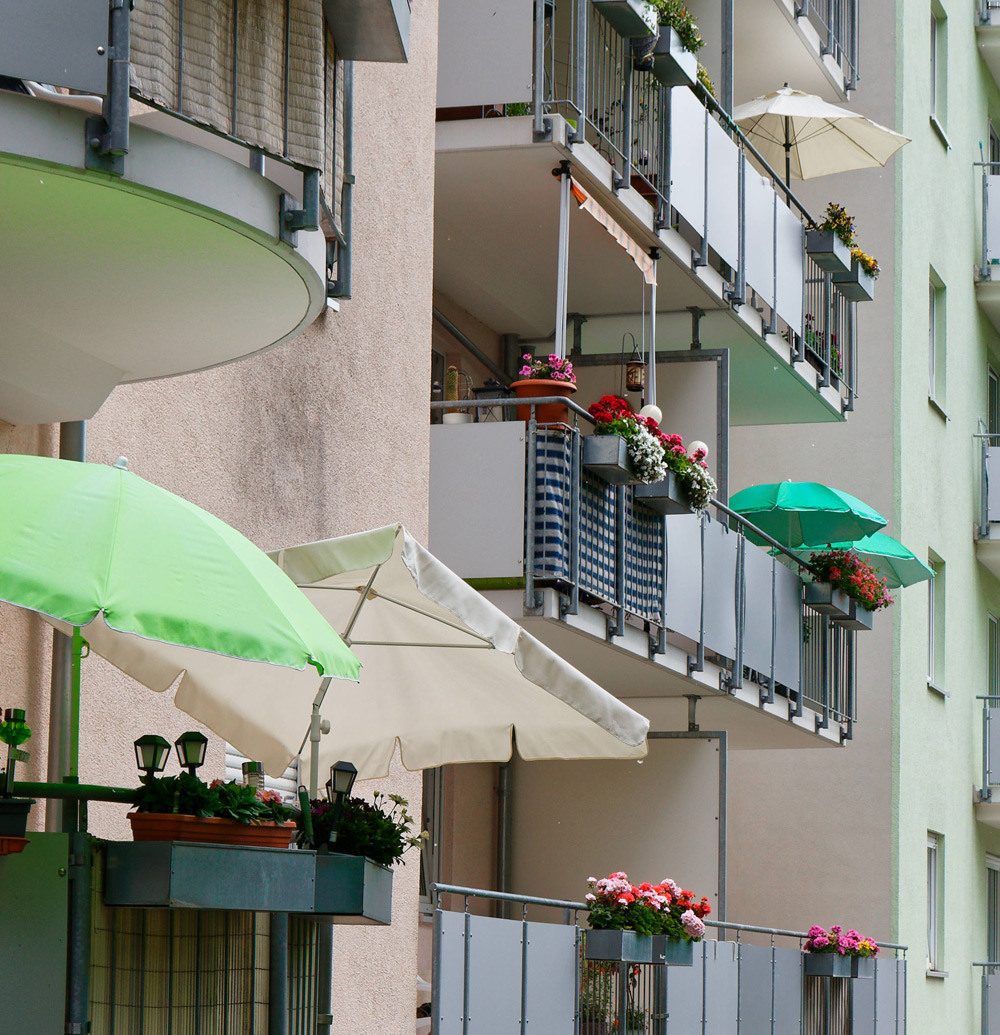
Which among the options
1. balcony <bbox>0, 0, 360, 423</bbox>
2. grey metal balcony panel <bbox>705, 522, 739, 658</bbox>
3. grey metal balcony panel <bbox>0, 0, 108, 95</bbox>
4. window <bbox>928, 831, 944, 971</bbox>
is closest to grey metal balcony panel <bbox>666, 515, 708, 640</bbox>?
grey metal balcony panel <bbox>705, 522, 739, 658</bbox>

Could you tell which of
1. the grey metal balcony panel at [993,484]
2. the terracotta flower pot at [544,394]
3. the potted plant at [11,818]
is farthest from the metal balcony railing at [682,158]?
the potted plant at [11,818]

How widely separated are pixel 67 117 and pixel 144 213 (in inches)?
18.5

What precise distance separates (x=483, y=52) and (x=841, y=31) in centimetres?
917

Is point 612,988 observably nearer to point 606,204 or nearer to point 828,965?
point 828,965

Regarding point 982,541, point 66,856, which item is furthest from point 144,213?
point 982,541

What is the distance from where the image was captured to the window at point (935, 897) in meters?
21.3

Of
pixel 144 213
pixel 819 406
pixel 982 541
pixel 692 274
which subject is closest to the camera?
pixel 144 213

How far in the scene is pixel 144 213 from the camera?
5797mm

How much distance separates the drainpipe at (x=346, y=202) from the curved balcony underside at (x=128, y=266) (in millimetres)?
1106

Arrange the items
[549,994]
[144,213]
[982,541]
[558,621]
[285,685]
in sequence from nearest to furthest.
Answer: [144,213] → [285,685] → [549,994] → [558,621] → [982,541]

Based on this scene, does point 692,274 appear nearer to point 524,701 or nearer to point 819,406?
point 819,406

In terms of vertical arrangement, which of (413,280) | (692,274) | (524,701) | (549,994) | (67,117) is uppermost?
(692,274)

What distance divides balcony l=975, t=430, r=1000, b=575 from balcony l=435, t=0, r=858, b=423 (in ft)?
19.8

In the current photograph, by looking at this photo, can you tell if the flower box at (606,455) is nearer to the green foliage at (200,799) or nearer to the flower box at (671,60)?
the flower box at (671,60)
